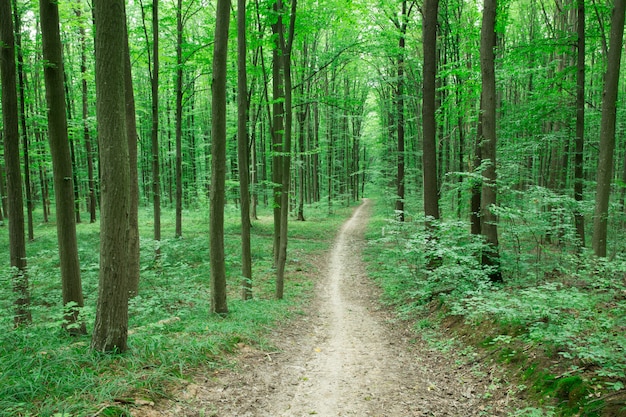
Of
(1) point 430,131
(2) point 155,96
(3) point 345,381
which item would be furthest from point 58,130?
(1) point 430,131

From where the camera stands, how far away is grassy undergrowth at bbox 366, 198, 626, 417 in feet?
12.1

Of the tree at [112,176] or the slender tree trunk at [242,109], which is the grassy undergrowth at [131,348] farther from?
the slender tree trunk at [242,109]

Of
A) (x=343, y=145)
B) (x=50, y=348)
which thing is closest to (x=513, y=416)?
(x=50, y=348)

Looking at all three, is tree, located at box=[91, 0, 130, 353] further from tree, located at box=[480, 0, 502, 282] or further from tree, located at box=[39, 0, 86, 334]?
tree, located at box=[480, 0, 502, 282]

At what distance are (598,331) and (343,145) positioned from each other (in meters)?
34.1

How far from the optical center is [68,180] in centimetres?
532

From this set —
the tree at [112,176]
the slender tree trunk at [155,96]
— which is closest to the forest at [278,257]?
the tree at [112,176]

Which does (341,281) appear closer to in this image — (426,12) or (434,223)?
(434,223)

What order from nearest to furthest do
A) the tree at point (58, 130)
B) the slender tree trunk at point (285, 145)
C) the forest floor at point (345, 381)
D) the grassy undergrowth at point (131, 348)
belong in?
the grassy undergrowth at point (131, 348)
the forest floor at point (345, 381)
the tree at point (58, 130)
the slender tree trunk at point (285, 145)

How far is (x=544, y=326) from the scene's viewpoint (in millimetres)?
4902

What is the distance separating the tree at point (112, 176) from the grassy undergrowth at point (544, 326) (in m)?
5.01

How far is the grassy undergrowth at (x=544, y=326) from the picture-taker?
3.68m

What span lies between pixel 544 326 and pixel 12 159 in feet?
32.5

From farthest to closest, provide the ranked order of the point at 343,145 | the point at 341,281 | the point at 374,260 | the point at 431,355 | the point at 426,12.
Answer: the point at 343,145, the point at 374,260, the point at 341,281, the point at 426,12, the point at 431,355
